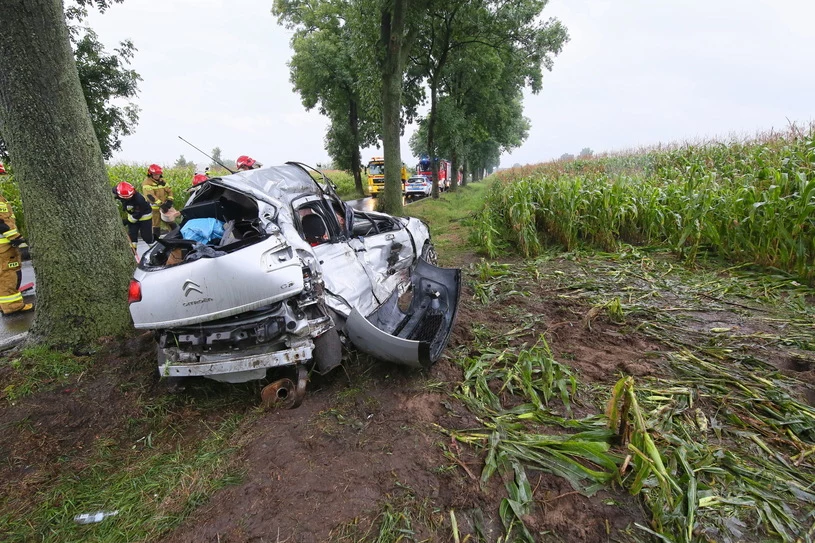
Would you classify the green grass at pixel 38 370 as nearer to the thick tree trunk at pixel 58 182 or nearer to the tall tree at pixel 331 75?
the thick tree trunk at pixel 58 182

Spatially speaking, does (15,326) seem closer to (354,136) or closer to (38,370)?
(38,370)

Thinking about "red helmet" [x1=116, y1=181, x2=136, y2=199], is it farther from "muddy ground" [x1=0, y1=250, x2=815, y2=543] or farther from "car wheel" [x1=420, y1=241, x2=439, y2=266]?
"car wheel" [x1=420, y1=241, x2=439, y2=266]

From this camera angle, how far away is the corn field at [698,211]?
421cm

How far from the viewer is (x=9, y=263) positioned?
4.99m

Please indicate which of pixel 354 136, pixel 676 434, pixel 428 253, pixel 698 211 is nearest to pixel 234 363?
pixel 676 434

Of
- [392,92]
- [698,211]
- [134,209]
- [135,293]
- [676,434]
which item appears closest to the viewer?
[676,434]

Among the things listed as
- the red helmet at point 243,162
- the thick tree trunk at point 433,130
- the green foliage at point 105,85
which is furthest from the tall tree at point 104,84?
the thick tree trunk at point 433,130

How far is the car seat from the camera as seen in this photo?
3.72 meters

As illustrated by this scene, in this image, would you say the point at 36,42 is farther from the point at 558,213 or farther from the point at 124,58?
the point at 124,58

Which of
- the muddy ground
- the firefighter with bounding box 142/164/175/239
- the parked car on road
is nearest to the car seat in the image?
the muddy ground

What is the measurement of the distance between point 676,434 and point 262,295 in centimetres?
263

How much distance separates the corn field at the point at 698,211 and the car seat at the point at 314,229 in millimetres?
3861

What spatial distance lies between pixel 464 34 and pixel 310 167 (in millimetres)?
14386

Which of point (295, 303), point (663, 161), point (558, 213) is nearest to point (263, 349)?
point (295, 303)
